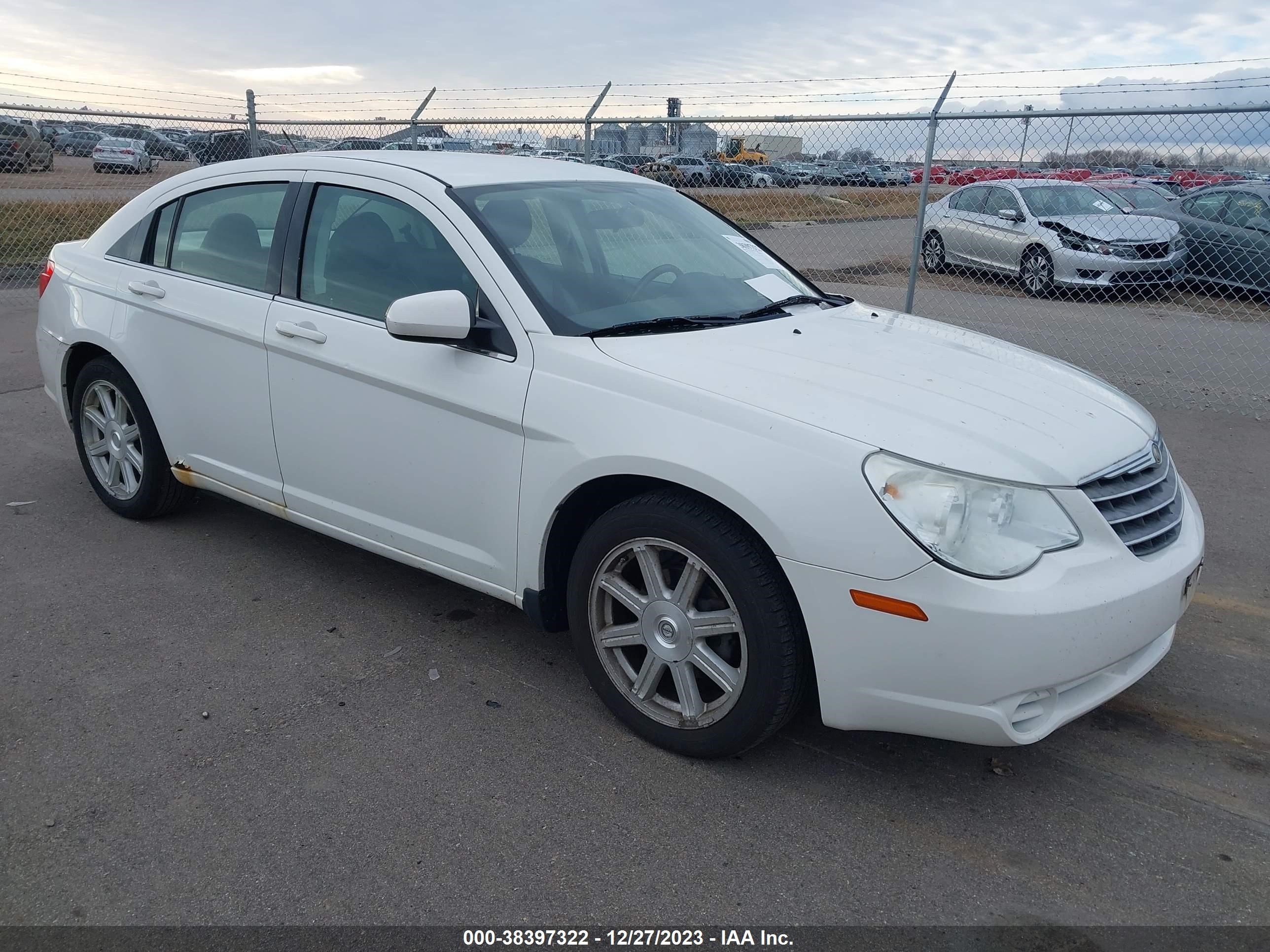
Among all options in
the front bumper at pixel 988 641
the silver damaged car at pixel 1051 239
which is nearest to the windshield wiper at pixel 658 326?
the front bumper at pixel 988 641

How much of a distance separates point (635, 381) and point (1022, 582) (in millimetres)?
1179

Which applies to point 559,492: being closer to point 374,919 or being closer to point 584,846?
point 584,846

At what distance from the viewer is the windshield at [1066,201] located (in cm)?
1160

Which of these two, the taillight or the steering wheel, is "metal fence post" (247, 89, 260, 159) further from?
the steering wheel

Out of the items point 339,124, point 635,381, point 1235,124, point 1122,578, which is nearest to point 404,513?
point 635,381

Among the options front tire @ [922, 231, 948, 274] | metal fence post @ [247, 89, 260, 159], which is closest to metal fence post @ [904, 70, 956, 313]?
front tire @ [922, 231, 948, 274]

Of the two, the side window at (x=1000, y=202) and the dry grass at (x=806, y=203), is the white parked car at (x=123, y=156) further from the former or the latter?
the side window at (x=1000, y=202)

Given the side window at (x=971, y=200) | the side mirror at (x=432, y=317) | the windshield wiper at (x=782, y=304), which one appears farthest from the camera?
the side window at (x=971, y=200)

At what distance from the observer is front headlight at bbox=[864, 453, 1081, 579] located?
257 cm

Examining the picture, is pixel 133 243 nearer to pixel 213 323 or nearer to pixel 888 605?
pixel 213 323

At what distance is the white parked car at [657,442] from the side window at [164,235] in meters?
0.01

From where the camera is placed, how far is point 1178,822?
285 cm

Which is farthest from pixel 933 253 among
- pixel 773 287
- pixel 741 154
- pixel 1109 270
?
pixel 773 287

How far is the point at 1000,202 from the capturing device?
12.0 meters
